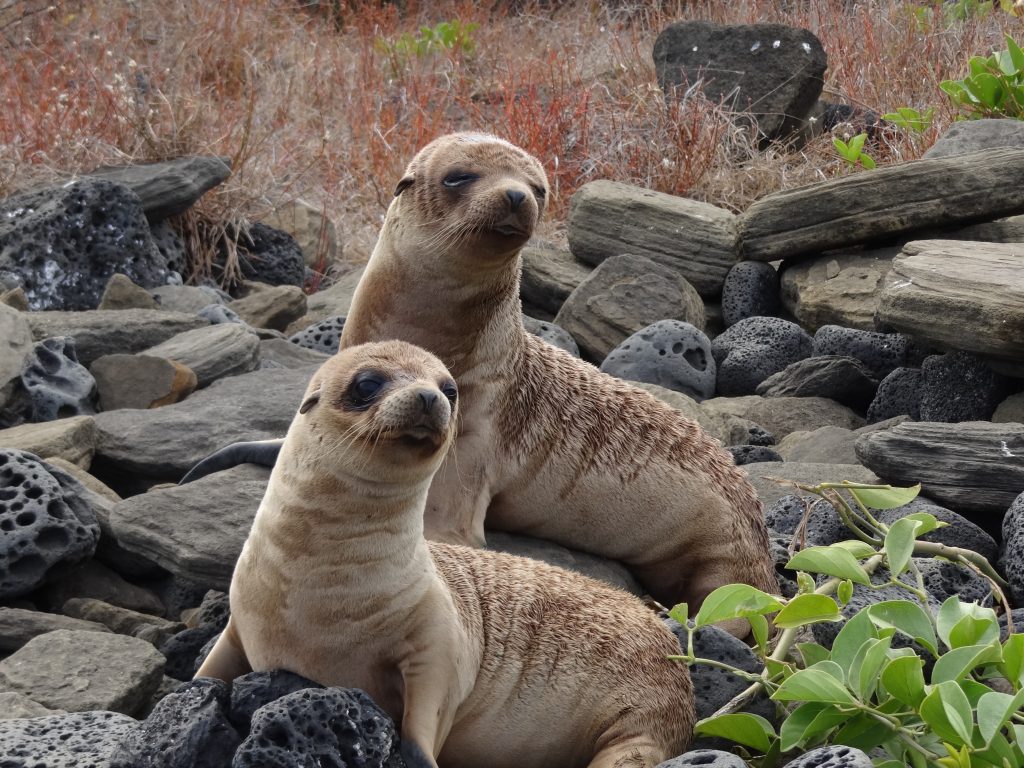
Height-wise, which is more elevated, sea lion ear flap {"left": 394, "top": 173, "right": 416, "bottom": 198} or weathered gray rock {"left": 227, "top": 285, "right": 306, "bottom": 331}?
sea lion ear flap {"left": 394, "top": 173, "right": 416, "bottom": 198}

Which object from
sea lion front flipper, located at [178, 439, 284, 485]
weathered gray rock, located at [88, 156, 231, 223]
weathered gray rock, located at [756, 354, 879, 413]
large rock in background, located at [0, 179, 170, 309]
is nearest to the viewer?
sea lion front flipper, located at [178, 439, 284, 485]

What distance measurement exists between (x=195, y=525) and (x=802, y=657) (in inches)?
89.7

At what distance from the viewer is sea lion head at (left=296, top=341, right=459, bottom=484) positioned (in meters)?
3.62

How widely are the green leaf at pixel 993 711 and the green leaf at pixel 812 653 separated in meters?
0.77

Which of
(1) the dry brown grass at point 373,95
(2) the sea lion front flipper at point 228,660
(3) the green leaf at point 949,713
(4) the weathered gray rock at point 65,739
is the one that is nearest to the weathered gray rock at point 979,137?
(1) the dry brown grass at point 373,95

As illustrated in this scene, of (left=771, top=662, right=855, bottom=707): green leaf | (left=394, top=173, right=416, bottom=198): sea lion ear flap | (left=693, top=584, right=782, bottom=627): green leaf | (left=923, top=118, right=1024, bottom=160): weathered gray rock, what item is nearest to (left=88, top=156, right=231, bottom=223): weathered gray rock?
(left=923, top=118, right=1024, bottom=160): weathered gray rock

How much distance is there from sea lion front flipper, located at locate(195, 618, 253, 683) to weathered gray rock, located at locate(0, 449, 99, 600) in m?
1.80

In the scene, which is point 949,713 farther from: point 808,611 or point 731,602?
point 731,602

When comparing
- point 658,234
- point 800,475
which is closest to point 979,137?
point 658,234

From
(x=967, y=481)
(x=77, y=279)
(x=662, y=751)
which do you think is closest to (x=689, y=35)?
(x=77, y=279)

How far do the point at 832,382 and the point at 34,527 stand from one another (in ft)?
16.2

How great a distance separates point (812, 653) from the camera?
4.20 metres

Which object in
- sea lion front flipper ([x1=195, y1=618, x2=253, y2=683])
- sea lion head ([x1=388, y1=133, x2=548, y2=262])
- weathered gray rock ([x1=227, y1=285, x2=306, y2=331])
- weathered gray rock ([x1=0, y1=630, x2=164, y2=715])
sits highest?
sea lion head ([x1=388, y1=133, x2=548, y2=262])

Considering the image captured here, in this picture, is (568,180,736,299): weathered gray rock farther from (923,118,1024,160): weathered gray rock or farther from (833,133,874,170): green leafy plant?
(923,118,1024,160): weathered gray rock
